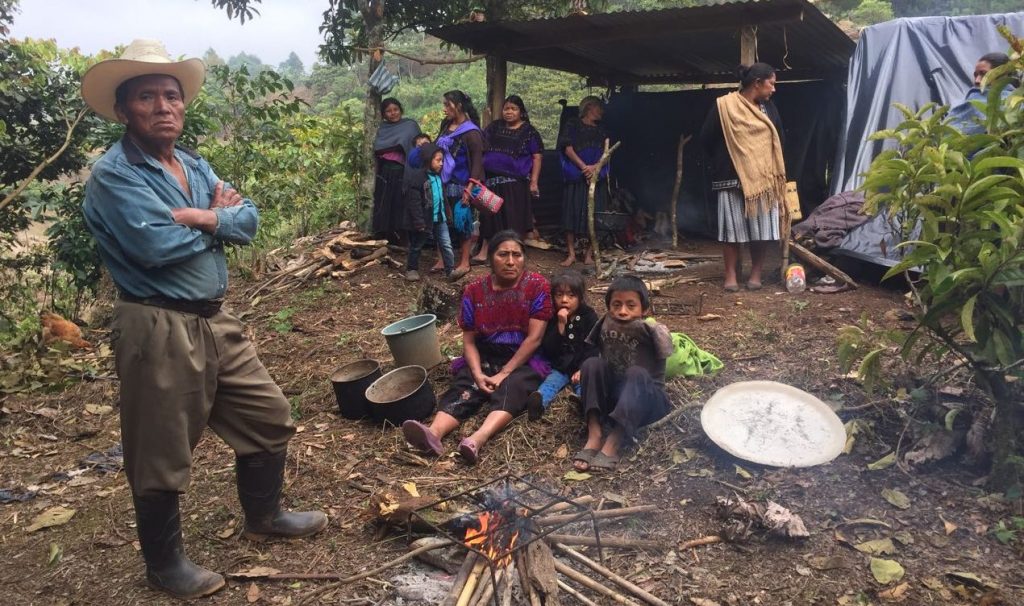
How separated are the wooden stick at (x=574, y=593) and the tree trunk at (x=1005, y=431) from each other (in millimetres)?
1907

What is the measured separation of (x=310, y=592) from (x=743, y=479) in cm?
202

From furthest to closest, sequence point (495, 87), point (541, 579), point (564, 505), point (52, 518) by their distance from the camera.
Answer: point (495, 87) < point (52, 518) < point (564, 505) < point (541, 579)

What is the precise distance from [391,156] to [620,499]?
18.2ft

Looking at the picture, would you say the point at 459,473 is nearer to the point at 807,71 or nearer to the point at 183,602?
the point at 183,602

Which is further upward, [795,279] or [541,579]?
[795,279]

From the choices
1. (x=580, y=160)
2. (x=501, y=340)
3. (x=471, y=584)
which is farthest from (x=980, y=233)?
(x=580, y=160)

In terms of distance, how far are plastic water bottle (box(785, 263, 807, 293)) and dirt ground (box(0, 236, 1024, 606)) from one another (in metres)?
0.90

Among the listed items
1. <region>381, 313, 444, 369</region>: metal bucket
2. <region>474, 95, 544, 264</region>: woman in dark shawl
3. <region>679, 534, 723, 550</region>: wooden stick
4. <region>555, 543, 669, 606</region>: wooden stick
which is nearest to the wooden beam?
<region>474, 95, 544, 264</region>: woman in dark shawl

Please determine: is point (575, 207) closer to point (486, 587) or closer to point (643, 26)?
point (643, 26)

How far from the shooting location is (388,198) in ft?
26.3

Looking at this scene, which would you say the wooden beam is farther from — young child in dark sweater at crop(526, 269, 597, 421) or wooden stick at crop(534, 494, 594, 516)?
wooden stick at crop(534, 494, 594, 516)

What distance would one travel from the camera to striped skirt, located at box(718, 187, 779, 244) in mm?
6344

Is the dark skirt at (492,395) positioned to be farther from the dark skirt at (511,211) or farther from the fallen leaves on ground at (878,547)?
the dark skirt at (511,211)

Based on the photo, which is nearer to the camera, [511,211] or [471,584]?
[471,584]
